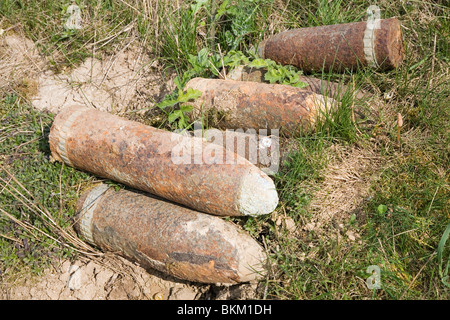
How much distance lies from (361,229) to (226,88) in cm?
152

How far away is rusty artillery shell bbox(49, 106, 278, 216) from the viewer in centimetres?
252

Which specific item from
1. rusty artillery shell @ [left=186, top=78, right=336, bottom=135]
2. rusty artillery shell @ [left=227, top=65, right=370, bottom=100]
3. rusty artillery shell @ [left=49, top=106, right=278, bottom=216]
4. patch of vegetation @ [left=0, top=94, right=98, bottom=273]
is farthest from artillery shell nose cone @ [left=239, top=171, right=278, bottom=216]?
patch of vegetation @ [left=0, top=94, right=98, bottom=273]

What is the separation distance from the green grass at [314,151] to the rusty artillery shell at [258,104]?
134 millimetres

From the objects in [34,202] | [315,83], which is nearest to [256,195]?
[315,83]

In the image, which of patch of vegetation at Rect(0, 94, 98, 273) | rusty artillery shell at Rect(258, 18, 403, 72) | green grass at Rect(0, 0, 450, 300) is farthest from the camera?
rusty artillery shell at Rect(258, 18, 403, 72)

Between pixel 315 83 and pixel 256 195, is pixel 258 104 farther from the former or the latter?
pixel 256 195

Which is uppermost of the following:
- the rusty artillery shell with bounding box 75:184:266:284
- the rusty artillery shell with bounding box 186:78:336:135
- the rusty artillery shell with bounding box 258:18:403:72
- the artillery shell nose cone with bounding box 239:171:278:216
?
the rusty artillery shell with bounding box 258:18:403:72

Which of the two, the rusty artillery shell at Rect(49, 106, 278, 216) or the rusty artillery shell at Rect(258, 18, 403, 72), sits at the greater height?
the rusty artillery shell at Rect(258, 18, 403, 72)

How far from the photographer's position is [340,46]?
347 cm

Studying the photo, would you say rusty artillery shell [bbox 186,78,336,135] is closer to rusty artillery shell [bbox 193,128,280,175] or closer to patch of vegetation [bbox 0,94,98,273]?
rusty artillery shell [bbox 193,128,280,175]

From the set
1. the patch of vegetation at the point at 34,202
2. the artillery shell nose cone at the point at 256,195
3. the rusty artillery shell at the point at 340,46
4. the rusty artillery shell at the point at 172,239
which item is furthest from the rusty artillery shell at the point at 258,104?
the patch of vegetation at the point at 34,202

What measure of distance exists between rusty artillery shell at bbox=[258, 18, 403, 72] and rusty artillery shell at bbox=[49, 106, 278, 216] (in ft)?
4.60

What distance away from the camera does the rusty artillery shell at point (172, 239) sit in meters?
2.47
